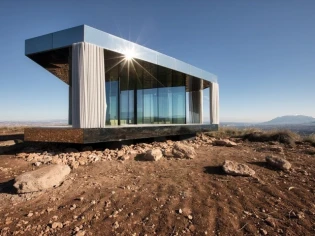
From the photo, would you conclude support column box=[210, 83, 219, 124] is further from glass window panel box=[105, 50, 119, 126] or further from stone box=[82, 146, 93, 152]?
stone box=[82, 146, 93, 152]

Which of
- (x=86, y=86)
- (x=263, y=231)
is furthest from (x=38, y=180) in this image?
(x=263, y=231)

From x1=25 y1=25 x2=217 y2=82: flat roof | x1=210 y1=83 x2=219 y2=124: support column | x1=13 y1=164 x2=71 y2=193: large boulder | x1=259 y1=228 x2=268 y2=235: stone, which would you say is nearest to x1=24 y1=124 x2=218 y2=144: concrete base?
x1=13 y1=164 x2=71 y2=193: large boulder

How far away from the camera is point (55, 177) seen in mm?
4715

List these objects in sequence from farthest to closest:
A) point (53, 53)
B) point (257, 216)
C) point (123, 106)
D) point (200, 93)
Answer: point (200, 93), point (123, 106), point (53, 53), point (257, 216)

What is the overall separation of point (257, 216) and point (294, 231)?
510 mm

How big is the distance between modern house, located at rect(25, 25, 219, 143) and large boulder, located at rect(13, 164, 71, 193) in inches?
74.6

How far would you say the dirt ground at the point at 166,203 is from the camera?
10.5ft

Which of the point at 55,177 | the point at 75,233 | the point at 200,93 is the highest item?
the point at 200,93

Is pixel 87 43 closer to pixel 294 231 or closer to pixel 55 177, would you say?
pixel 55 177

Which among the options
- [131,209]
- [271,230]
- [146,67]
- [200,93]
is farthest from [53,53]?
[200,93]

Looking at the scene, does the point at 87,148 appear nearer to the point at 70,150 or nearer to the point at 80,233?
the point at 70,150

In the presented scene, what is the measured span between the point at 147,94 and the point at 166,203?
978 centimetres

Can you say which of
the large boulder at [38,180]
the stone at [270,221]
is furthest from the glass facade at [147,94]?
the stone at [270,221]

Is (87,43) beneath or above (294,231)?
above
